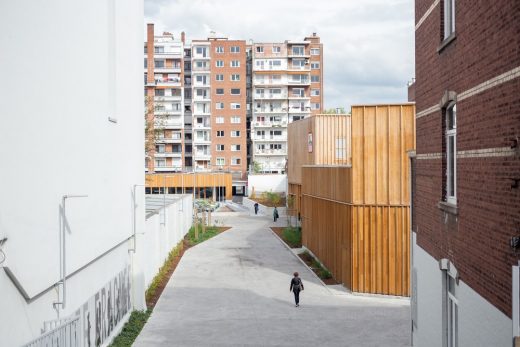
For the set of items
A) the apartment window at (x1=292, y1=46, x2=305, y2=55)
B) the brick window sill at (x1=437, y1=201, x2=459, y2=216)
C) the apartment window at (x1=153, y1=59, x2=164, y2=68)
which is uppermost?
the apartment window at (x1=292, y1=46, x2=305, y2=55)

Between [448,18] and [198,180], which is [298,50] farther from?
[448,18]

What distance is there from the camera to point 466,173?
9.88m

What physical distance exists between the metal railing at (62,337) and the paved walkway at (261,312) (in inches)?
234

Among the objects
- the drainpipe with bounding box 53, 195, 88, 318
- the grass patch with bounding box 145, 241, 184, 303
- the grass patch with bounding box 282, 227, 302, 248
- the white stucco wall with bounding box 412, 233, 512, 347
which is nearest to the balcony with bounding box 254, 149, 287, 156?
the grass patch with bounding box 282, 227, 302, 248

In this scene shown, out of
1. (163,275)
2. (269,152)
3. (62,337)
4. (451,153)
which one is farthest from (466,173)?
(269,152)

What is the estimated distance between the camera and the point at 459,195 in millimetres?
10312

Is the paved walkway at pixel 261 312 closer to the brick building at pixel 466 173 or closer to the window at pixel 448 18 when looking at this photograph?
the brick building at pixel 466 173

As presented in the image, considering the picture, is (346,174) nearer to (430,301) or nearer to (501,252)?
(430,301)

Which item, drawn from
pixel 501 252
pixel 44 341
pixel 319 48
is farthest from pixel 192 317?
pixel 319 48

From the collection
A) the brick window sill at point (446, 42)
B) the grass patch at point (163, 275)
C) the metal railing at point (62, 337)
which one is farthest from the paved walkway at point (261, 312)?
the brick window sill at point (446, 42)

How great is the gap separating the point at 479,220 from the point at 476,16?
10.2ft

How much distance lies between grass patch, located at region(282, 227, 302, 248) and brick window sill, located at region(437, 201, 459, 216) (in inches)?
943

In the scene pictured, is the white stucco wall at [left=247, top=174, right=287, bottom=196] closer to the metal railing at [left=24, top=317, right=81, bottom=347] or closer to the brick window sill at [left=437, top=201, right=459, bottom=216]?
the brick window sill at [left=437, top=201, right=459, bottom=216]

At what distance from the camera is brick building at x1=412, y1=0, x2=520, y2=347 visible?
25.4ft
